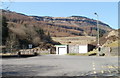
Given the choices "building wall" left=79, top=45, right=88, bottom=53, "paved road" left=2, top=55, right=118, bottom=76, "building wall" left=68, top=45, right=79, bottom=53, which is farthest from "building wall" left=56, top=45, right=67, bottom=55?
"paved road" left=2, top=55, right=118, bottom=76

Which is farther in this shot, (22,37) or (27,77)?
(22,37)

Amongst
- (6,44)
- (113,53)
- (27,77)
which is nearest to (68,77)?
(27,77)

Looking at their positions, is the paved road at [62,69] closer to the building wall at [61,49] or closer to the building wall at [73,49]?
the building wall at [73,49]

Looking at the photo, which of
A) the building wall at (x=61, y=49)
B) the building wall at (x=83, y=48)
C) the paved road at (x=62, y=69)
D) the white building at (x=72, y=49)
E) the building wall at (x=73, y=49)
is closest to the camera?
the paved road at (x=62, y=69)

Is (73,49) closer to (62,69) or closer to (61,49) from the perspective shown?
(61,49)

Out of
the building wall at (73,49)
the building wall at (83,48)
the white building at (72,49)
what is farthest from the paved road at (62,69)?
the building wall at (73,49)

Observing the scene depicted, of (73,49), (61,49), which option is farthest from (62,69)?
(61,49)

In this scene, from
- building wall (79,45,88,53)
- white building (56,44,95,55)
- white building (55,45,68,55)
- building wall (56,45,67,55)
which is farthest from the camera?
building wall (56,45,67,55)

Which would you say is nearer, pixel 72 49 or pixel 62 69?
pixel 62 69

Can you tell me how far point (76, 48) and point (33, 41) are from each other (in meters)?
36.5

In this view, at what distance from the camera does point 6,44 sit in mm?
71875

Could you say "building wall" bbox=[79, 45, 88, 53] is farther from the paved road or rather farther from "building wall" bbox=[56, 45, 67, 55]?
the paved road

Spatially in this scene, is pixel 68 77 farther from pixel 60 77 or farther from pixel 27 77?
pixel 27 77

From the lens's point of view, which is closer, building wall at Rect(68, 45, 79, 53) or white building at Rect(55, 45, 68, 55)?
building wall at Rect(68, 45, 79, 53)
